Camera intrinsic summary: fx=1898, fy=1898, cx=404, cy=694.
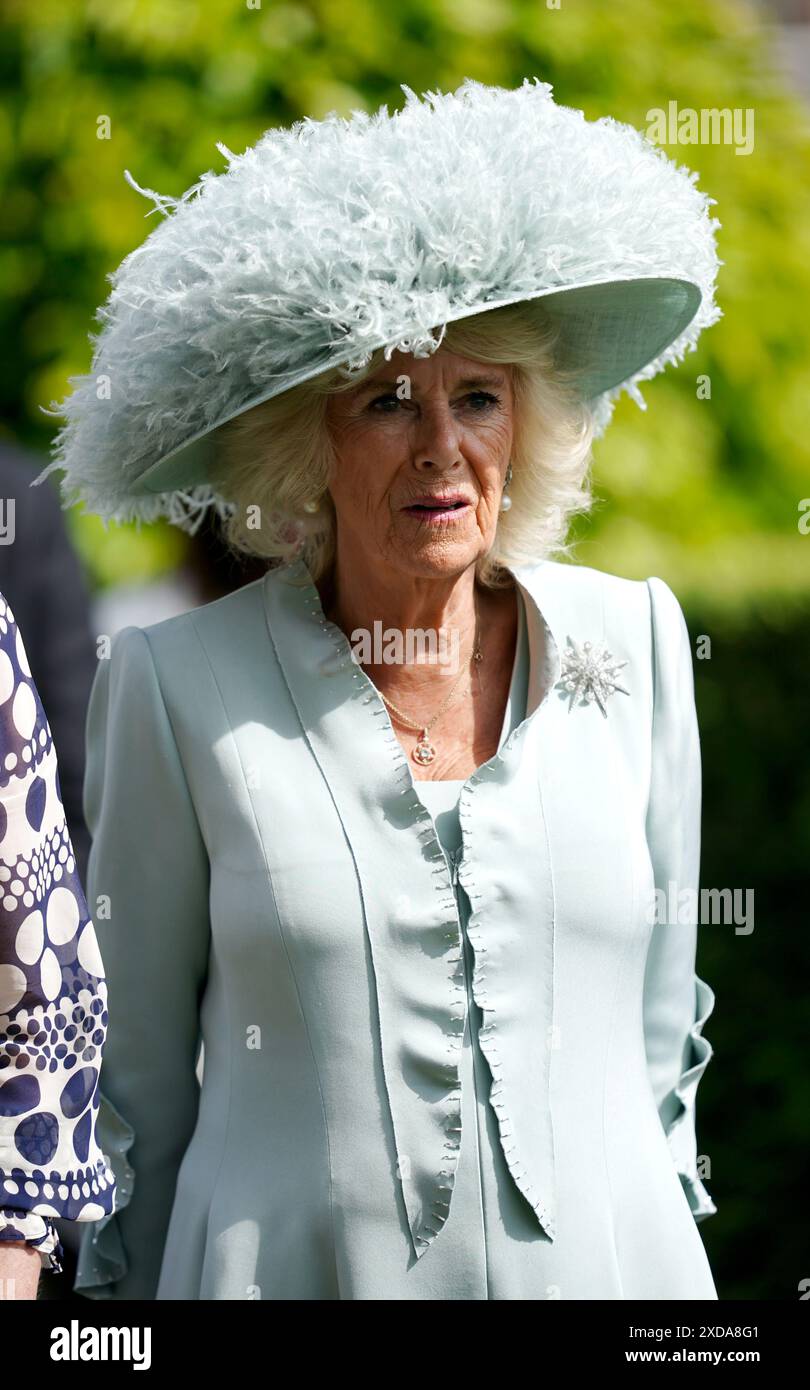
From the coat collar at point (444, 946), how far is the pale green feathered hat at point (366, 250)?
0.50 meters

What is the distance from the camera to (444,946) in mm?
2498

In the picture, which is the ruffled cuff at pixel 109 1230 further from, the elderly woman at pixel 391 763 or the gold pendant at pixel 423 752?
the gold pendant at pixel 423 752

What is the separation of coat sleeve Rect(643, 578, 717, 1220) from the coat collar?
224 mm

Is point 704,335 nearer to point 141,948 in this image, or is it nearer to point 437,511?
point 437,511

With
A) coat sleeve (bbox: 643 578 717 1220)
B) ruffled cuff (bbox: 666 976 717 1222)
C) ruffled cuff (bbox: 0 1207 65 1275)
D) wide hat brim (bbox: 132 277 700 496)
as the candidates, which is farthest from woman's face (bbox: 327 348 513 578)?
ruffled cuff (bbox: 0 1207 65 1275)

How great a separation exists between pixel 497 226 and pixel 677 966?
112cm

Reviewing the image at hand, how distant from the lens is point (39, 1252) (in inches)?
77.6

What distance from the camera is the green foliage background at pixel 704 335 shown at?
4.30m

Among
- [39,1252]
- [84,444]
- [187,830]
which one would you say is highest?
[84,444]

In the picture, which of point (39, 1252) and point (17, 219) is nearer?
point (39, 1252)

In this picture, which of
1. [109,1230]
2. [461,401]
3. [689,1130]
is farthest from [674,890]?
[109,1230]

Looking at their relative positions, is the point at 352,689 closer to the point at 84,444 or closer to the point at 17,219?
the point at 84,444

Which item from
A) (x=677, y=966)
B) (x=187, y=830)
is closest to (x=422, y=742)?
(x=187, y=830)
